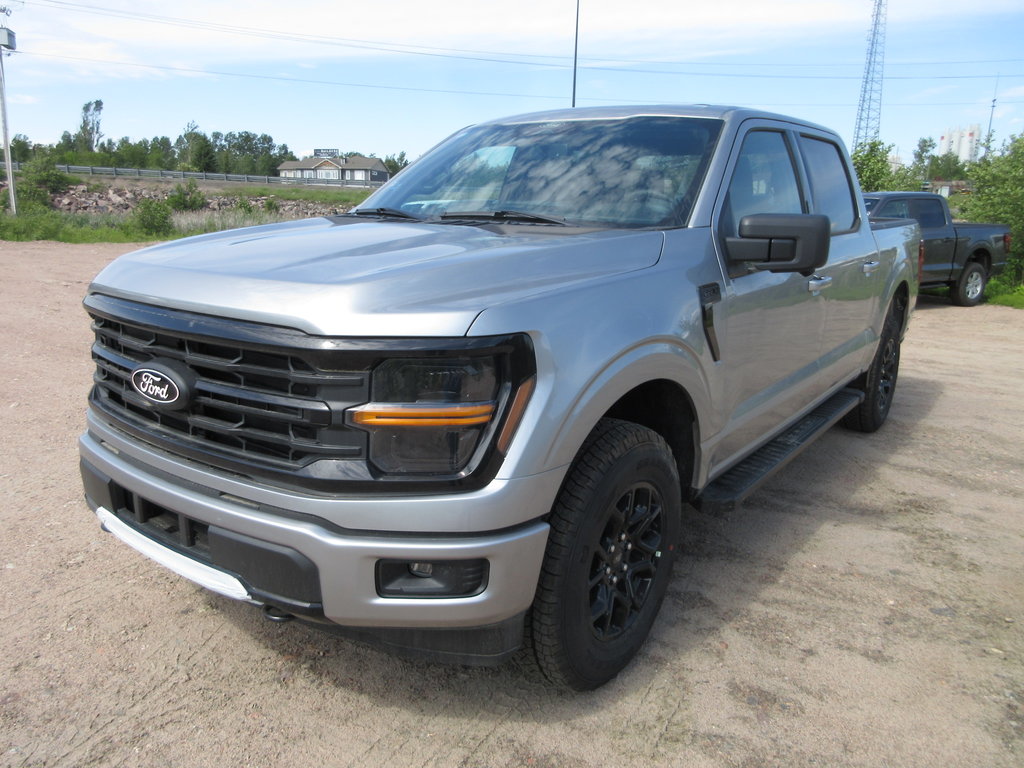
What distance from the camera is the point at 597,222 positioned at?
307 centimetres

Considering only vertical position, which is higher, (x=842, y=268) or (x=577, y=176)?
(x=577, y=176)

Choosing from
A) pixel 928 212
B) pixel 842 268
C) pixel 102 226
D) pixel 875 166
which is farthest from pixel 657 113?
pixel 102 226

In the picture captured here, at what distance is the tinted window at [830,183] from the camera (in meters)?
4.23

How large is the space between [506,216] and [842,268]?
2.10m

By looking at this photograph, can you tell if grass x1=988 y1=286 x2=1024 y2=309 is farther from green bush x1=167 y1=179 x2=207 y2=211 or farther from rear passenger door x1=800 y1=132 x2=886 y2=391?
green bush x1=167 y1=179 x2=207 y2=211

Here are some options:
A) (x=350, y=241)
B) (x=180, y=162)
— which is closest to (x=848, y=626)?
(x=350, y=241)

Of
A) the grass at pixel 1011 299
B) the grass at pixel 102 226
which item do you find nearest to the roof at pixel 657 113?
the grass at pixel 102 226

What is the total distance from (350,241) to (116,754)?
1683 mm

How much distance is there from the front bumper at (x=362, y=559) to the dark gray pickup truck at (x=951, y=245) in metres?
11.1

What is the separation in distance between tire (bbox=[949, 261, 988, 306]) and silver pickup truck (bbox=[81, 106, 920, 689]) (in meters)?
11.8

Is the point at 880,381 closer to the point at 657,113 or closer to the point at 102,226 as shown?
the point at 657,113

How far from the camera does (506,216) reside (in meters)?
3.15

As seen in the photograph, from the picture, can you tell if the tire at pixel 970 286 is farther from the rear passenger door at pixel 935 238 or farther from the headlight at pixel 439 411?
the headlight at pixel 439 411

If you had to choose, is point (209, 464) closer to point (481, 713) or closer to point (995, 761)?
point (481, 713)
